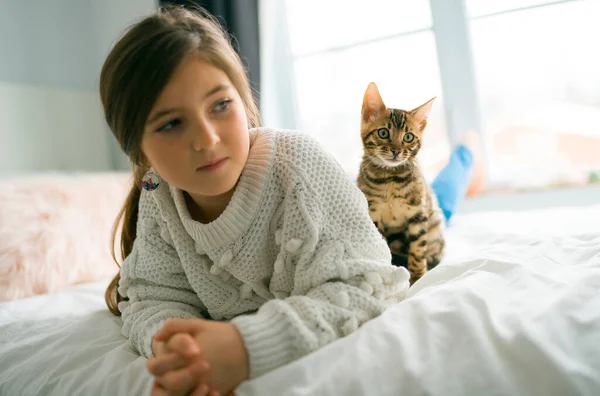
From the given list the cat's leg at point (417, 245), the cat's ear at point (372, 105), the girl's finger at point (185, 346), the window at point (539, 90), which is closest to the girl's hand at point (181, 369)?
the girl's finger at point (185, 346)

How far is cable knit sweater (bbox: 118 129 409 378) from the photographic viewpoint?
0.60 m

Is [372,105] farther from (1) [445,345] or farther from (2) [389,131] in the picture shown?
(1) [445,345]

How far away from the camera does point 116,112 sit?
0.73 meters

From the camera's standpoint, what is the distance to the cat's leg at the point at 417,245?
98 centimetres

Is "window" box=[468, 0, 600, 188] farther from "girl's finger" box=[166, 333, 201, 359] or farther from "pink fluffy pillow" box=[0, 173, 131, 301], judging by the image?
"girl's finger" box=[166, 333, 201, 359]

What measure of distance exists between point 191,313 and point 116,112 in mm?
351

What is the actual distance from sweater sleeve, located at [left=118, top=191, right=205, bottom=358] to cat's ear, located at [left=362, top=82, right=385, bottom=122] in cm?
51

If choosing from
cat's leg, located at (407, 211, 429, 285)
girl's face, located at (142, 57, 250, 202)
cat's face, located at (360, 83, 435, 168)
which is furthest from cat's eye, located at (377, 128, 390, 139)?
girl's face, located at (142, 57, 250, 202)

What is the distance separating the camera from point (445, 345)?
0.54m

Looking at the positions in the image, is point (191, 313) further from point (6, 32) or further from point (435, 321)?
point (6, 32)

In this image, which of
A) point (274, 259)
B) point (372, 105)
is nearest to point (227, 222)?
point (274, 259)

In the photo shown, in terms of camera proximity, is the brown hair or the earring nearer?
the brown hair

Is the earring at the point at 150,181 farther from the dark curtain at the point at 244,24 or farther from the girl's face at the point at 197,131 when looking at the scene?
the dark curtain at the point at 244,24

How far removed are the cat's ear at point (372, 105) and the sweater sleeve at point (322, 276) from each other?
1.06 ft
